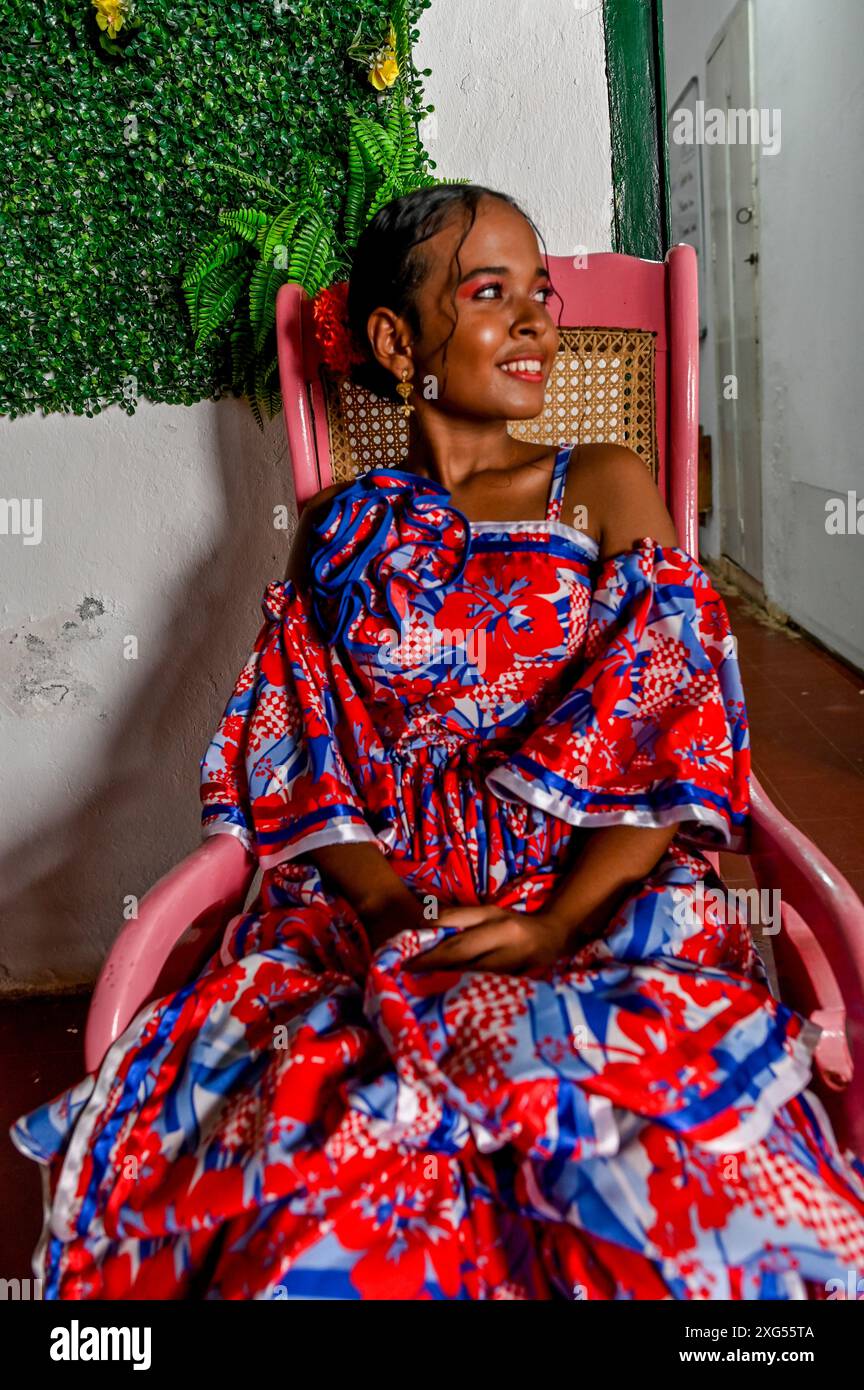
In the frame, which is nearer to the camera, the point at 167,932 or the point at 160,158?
the point at 167,932

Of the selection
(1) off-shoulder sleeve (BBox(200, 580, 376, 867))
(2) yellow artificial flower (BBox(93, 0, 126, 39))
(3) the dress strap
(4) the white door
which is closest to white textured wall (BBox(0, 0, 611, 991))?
(2) yellow artificial flower (BBox(93, 0, 126, 39))

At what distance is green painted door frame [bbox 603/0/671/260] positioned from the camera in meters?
1.87

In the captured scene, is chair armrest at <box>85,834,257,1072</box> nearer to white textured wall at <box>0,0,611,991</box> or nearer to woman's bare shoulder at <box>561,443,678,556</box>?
woman's bare shoulder at <box>561,443,678,556</box>

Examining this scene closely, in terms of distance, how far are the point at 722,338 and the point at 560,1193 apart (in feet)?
19.6

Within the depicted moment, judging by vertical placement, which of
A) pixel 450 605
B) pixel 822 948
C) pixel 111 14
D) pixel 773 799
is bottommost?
pixel 773 799

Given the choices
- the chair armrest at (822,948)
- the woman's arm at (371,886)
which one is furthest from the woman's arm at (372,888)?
the chair armrest at (822,948)

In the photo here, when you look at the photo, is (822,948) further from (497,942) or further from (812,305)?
(812,305)

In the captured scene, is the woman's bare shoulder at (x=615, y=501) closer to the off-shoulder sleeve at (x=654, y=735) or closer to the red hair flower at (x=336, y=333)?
the off-shoulder sleeve at (x=654, y=735)

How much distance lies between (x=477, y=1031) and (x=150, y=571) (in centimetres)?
165

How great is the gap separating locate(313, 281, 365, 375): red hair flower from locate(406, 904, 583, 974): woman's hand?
91cm

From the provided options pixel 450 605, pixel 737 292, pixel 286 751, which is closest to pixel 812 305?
pixel 737 292

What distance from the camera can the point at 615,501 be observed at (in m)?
1.42

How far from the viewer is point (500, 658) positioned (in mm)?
1381
